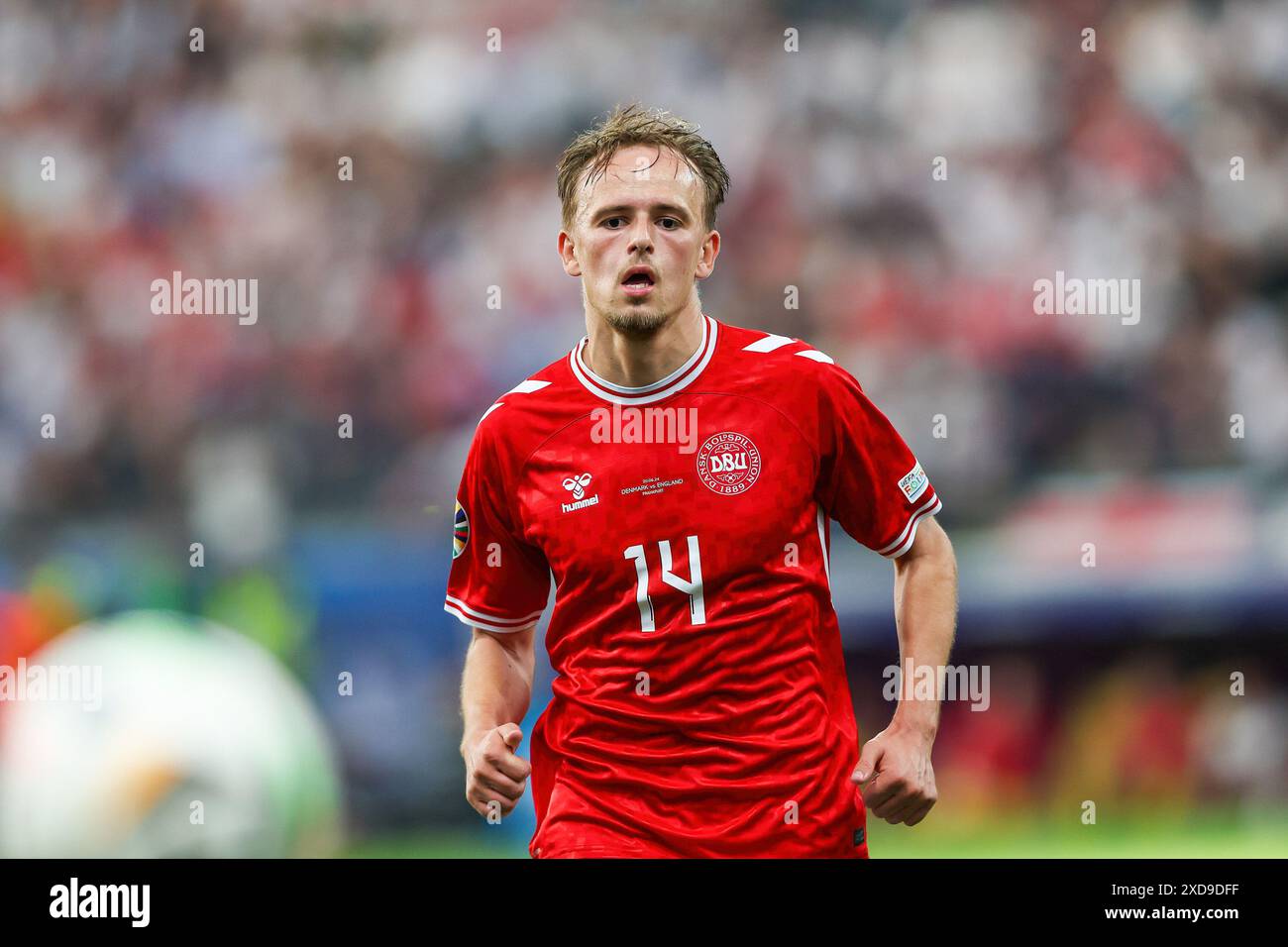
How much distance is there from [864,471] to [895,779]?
735 millimetres

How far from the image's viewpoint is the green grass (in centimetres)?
580

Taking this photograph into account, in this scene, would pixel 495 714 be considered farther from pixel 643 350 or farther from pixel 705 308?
pixel 705 308

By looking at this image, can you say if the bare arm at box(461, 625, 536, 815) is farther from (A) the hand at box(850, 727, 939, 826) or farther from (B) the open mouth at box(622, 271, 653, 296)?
(B) the open mouth at box(622, 271, 653, 296)

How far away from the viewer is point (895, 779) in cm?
300

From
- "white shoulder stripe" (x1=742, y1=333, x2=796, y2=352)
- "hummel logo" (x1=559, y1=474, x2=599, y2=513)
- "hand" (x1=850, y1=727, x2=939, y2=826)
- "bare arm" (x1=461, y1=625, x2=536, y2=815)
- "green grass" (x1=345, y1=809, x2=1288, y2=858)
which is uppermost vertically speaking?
"white shoulder stripe" (x1=742, y1=333, x2=796, y2=352)

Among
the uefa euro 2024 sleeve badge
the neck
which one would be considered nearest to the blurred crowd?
the uefa euro 2024 sleeve badge

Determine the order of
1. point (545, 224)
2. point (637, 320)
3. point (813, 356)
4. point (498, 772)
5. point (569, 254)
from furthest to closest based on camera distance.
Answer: point (545, 224), point (569, 254), point (813, 356), point (637, 320), point (498, 772)

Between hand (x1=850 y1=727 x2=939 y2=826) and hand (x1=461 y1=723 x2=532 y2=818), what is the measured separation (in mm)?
739

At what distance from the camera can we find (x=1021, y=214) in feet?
21.8

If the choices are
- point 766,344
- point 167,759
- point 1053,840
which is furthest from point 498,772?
point 1053,840

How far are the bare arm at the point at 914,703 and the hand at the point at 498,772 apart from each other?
0.74m

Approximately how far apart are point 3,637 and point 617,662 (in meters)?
4.22
